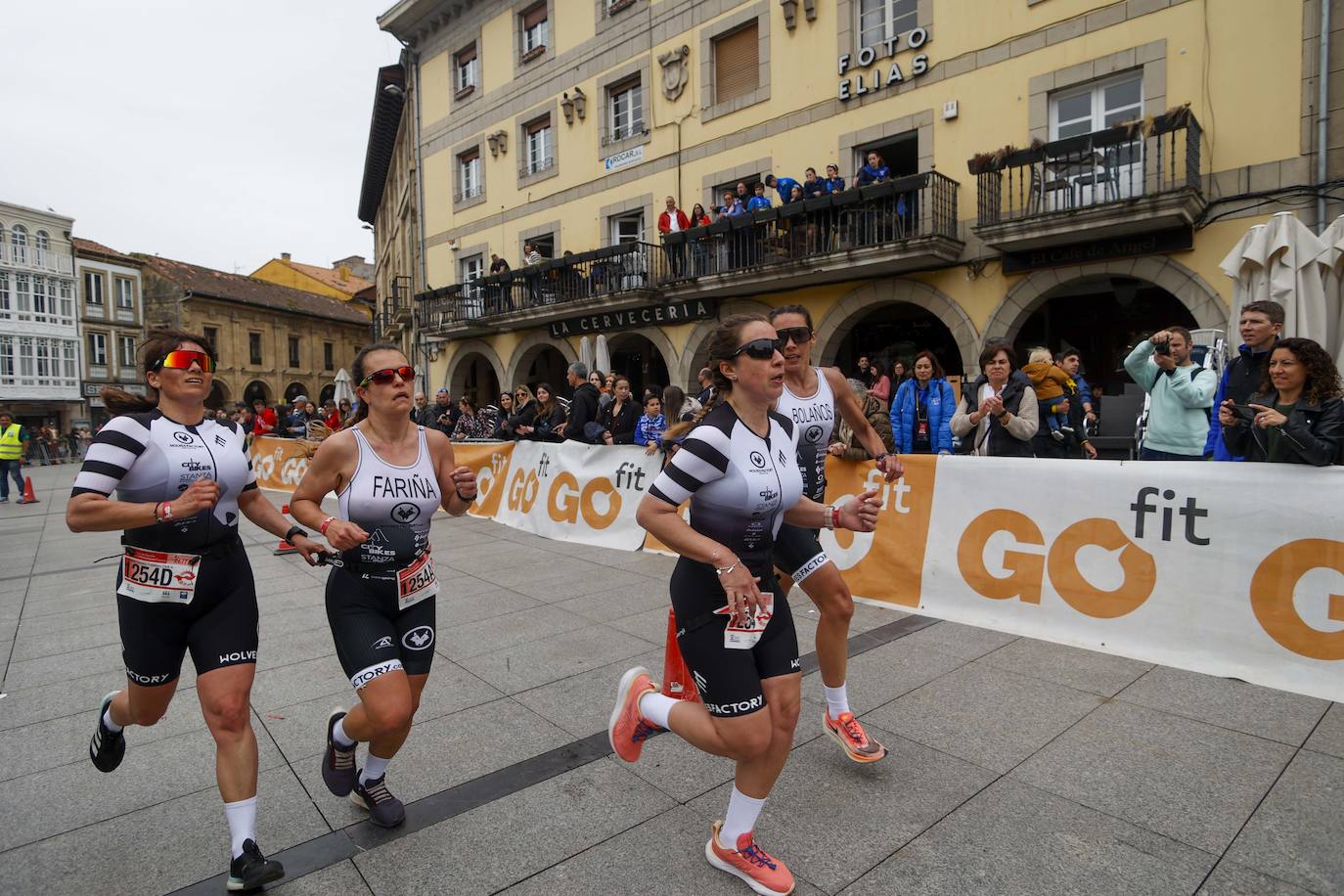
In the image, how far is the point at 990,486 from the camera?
18.3 ft

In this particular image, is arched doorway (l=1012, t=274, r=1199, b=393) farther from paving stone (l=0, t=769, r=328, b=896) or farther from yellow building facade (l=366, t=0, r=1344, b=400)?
paving stone (l=0, t=769, r=328, b=896)

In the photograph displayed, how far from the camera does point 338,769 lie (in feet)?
9.73

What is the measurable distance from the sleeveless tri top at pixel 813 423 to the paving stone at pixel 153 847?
262 cm

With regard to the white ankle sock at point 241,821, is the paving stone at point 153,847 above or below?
below

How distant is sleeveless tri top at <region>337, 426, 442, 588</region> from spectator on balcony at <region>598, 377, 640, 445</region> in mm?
6794

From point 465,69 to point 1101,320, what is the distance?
19291 mm

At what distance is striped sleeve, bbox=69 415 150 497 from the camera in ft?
8.92

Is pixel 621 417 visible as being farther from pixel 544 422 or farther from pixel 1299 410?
pixel 1299 410

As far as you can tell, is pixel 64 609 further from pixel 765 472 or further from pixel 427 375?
pixel 427 375

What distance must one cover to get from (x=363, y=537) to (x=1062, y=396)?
6012 millimetres

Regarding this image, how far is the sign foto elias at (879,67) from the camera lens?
1303 centimetres

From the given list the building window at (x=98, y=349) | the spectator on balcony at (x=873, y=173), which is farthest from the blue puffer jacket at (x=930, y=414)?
the building window at (x=98, y=349)

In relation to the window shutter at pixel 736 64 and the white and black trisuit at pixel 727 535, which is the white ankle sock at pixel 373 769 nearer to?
the white and black trisuit at pixel 727 535

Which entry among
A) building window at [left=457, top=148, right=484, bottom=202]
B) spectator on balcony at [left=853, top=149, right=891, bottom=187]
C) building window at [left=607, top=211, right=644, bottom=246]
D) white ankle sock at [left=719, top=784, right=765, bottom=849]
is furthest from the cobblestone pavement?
building window at [left=457, top=148, right=484, bottom=202]
